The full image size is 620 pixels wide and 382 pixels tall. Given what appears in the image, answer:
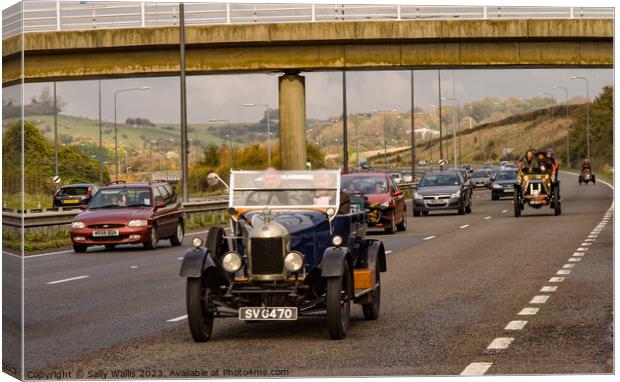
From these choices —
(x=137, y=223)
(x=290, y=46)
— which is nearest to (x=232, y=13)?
(x=290, y=46)

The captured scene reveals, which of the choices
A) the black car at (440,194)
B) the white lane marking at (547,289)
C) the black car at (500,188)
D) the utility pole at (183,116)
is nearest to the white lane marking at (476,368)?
the utility pole at (183,116)

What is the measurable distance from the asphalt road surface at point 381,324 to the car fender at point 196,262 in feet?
2.16

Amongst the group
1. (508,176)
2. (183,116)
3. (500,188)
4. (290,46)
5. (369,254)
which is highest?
(290,46)

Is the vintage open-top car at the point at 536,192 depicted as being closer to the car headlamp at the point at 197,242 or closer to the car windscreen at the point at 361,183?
the car windscreen at the point at 361,183

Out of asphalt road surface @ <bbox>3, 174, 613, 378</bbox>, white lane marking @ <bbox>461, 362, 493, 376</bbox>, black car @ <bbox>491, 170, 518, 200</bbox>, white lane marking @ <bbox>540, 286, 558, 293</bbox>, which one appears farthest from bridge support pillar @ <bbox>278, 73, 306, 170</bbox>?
black car @ <bbox>491, 170, 518, 200</bbox>

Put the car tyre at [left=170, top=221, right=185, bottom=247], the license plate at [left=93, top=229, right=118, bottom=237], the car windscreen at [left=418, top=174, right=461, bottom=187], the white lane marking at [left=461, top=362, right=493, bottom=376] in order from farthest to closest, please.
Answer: the car windscreen at [left=418, top=174, right=461, bottom=187] < the car tyre at [left=170, top=221, right=185, bottom=247] < the license plate at [left=93, top=229, right=118, bottom=237] < the white lane marking at [left=461, top=362, right=493, bottom=376]

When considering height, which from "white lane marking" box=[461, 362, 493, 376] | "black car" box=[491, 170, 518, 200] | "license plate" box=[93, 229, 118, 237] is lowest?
"black car" box=[491, 170, 518, 200]

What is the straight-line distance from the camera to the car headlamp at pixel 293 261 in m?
14.8

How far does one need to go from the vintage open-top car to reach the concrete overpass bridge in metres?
20.2

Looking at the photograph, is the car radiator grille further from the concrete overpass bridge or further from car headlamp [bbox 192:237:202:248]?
the concrete overpass bridge

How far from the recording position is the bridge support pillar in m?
13.8

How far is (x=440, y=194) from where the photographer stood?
49188mm

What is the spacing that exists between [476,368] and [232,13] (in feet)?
12.8

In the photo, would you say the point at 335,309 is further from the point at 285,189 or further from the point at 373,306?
the point at 373,306
